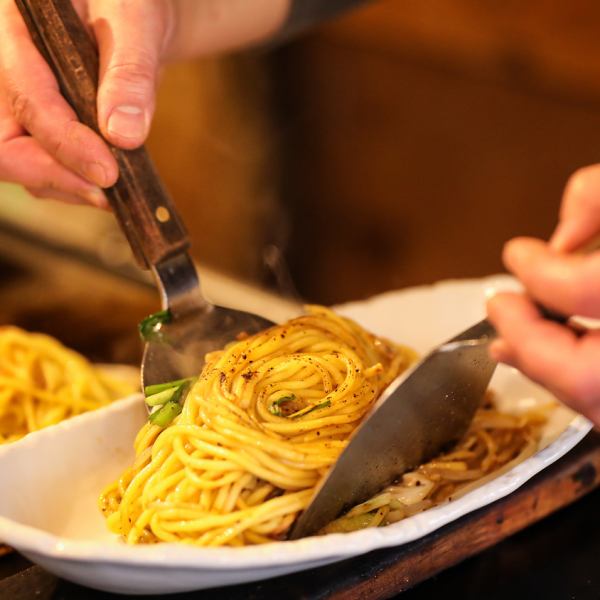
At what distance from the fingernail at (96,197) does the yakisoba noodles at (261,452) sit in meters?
0.46

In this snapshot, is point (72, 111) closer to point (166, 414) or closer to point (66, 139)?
point (66, 139)

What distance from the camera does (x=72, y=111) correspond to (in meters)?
1.74

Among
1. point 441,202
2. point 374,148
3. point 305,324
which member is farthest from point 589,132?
point 305,324

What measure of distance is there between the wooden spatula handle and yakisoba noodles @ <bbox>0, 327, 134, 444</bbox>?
38cm

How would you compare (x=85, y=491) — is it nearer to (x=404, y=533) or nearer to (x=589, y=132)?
(x=404, y=533)

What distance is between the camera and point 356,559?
137 cm

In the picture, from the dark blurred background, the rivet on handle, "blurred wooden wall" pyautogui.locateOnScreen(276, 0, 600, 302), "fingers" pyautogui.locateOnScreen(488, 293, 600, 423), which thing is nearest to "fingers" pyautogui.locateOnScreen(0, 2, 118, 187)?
the rivet on handle

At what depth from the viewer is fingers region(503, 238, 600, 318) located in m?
1.02

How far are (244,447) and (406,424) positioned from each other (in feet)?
0.84

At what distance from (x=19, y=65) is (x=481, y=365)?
1.08 m

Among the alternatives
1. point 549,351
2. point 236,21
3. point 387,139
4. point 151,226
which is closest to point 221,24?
point 236,21

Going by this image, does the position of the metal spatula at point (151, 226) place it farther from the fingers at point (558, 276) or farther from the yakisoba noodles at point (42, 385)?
the fingers at point (558, 276)

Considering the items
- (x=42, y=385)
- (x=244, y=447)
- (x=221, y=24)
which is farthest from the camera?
(x=221, y=24)

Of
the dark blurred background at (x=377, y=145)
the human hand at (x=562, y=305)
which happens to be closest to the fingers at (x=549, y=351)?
the human hand at (x=562, y=305)
